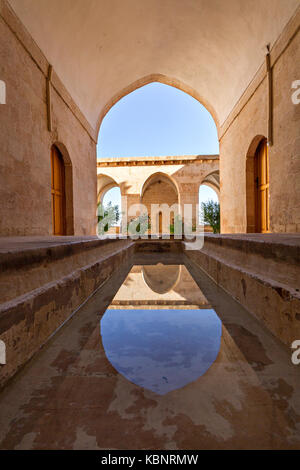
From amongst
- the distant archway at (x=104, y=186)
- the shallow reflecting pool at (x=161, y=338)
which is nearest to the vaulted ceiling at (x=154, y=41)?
the shallow reflecting pool at (x=161, y=338)

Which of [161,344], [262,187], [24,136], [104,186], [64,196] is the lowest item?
[161,344]

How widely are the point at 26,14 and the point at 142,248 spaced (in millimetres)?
5866

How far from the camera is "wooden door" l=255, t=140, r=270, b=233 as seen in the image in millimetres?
6906

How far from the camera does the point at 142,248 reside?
307 inches

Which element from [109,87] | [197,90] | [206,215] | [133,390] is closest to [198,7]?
[197,90]

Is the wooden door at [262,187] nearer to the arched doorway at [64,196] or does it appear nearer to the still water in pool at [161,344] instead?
the arched doorway at [64,196]

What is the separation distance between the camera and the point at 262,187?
7160 mm

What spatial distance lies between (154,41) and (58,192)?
18.7 ft

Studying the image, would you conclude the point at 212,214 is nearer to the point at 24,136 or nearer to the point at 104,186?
the point at 24,136

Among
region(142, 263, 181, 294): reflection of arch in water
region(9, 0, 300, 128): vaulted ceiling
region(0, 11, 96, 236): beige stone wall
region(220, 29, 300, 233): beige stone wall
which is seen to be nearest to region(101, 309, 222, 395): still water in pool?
region(142, 263, 181, 294): reflection of arch in water

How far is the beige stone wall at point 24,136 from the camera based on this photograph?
4.33m

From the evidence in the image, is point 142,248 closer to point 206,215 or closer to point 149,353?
point 206,215

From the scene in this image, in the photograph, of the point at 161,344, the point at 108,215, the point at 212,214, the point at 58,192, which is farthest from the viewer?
the point at 108,215

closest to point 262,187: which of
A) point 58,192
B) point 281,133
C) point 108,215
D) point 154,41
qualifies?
point 281,133
